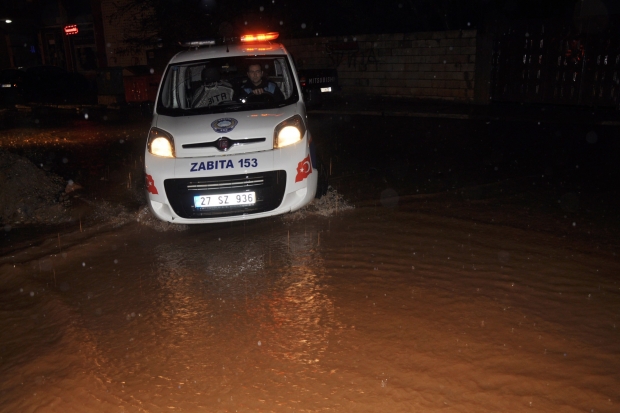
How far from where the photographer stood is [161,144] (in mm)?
5816

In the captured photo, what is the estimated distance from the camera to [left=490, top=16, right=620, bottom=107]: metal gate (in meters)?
14.3

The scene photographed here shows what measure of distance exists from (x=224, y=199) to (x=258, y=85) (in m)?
1.93

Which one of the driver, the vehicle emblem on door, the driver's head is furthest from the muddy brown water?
the driver's head

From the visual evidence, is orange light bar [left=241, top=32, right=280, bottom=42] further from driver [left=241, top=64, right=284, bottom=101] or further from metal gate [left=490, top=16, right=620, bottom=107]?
metal gate [left=490, top=16, right=620, bottom=107]

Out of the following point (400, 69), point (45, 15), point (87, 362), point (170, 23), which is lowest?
point (87, 362)

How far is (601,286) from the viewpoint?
445cm

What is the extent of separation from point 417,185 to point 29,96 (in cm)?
2774

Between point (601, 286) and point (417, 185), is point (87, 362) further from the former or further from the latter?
point (417, 185)

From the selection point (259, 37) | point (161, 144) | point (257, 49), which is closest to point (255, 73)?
point (257, 49)

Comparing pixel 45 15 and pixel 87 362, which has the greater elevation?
pixel 45 15

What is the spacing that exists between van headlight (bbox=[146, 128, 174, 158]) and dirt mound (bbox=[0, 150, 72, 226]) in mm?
1907

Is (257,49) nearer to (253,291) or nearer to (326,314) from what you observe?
(253,291)

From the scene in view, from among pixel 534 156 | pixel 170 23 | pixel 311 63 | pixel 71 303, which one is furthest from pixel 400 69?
pixel 71 303

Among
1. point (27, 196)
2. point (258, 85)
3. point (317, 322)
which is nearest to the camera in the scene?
point (317, 322)
